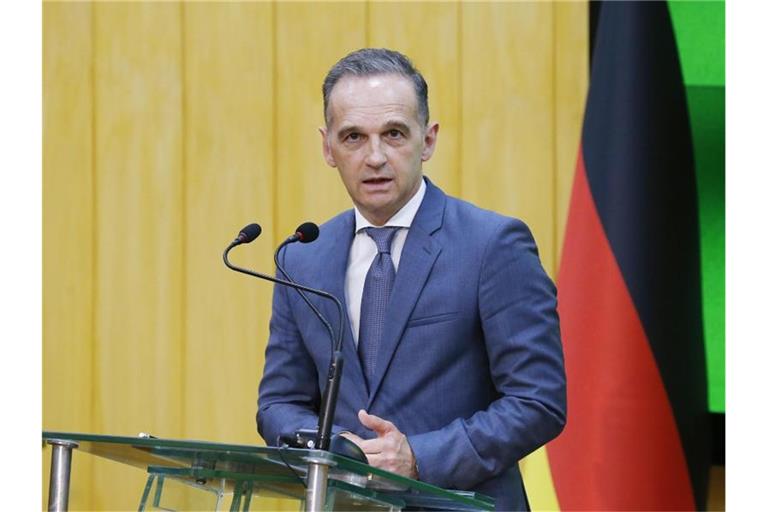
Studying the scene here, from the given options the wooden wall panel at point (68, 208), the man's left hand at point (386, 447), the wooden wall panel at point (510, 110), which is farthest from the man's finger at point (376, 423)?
the wooden wall panel at point (68, 208)

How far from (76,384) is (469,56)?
1.25 m

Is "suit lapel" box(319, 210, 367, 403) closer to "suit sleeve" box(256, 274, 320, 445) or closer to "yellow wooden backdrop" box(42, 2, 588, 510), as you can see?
"suit sleeve" box(256, 274, 320, 445)

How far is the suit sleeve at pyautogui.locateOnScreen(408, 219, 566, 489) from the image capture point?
184cm

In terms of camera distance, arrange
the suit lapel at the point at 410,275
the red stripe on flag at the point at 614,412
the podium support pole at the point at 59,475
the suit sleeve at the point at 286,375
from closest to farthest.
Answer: the podium support pole at the point at 59,475 < the suit lapel at the point at 410,275 < the suit sleeve at the point at 286,375 < the red stripe on flag at the point at 614,412

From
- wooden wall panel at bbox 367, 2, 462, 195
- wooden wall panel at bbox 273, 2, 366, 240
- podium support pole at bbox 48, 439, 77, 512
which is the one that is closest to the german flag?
wooden wall panel at bbox 367, 2, 462, 195

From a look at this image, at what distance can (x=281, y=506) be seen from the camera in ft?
5.46

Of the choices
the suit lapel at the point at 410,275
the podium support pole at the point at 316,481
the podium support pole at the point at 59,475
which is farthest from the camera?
the suit lapel at the point at 410,275

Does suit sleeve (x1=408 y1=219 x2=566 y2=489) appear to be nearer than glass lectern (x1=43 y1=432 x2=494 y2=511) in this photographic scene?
No

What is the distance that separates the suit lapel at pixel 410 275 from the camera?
6.39 ft

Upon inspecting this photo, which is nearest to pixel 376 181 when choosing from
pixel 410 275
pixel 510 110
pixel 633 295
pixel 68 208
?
pixel 410 275

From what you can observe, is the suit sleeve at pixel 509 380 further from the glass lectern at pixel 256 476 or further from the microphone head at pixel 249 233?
the microphone head at pixel 249 233

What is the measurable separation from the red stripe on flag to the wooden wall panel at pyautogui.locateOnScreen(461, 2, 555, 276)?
0.39 m

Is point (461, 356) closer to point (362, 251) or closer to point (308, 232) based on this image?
point (362, 251)

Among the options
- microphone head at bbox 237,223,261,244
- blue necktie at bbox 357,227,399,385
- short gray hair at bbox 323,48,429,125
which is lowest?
blue necktie at bbox 357,227,399,385
